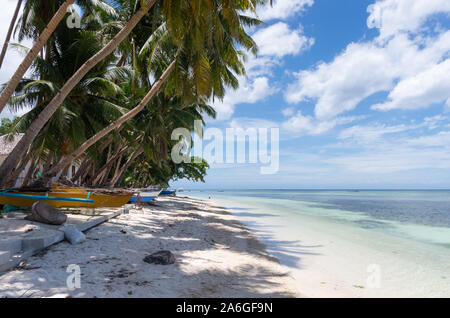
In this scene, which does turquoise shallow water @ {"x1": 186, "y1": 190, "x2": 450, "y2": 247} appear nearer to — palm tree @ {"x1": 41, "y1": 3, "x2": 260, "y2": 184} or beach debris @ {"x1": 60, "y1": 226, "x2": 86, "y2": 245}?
palm tree @ {"x1": 41, "y1": 3, "x2": 260, "y2": 184}

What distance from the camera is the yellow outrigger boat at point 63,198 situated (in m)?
7.39

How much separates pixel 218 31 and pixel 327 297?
20.7 feet

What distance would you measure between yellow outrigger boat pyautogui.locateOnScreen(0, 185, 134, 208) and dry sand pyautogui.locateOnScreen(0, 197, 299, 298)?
1576 millimetres

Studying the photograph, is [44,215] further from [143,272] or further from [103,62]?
[103,62]

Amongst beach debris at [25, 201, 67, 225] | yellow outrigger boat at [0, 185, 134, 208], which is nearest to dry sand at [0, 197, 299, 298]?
beach debris at [25, 201, 67, 225]

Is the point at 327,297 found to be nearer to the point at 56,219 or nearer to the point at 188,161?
the point at 56,219

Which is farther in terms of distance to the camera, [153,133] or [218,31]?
[153,133]

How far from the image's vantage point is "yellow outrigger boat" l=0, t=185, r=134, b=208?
291 inches

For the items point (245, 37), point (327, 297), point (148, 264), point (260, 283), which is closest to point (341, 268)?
point (327, 297)

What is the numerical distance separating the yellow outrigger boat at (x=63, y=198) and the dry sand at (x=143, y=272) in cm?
158

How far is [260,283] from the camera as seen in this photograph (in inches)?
162

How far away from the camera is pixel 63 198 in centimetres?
738

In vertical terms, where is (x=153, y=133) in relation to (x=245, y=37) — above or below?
below
